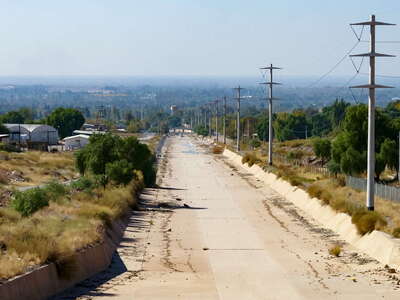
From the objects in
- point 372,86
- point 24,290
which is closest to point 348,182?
point 372,86

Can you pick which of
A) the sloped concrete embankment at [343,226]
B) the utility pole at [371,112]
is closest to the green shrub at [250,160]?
the sloped concrete embankment at [343,226]

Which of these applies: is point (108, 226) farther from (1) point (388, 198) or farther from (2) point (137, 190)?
(2) point (137, 190)

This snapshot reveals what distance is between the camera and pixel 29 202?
35188 millimetres

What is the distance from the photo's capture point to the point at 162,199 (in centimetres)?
5166

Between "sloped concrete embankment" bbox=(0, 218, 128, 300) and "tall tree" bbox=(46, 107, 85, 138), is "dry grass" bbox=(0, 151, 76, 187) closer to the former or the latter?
"sloped concrete embankment" bbox=(0, 218, 128, 300)

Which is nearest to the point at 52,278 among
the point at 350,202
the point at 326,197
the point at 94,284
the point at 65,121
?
the point at 94,284

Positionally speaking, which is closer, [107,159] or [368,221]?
[368,221]

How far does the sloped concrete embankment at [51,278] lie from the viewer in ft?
67.2

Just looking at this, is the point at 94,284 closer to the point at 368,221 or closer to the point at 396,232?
the point at 396,232

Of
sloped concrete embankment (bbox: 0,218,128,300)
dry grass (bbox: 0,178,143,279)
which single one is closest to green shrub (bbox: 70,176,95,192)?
dry grass (bbox: 0,178,143,279)

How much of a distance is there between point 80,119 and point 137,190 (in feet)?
327

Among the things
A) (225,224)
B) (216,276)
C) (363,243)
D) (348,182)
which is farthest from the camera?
(348,182)

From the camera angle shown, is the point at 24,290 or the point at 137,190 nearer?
the point at 24,290

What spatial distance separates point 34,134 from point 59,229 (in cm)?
9593
